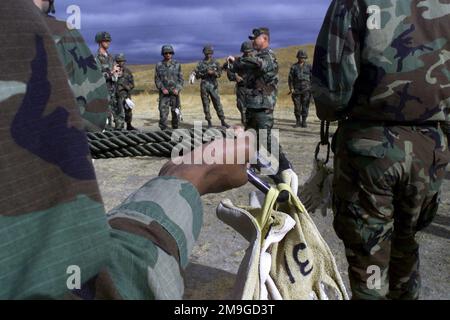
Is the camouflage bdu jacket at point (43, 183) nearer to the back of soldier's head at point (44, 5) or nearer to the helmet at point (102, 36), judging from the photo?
the back of soldier's head at point (44, 5)

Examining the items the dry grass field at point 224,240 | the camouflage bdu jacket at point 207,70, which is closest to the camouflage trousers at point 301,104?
the camouflage bdu jacket at point 207,70

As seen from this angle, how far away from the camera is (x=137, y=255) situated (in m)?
0.75

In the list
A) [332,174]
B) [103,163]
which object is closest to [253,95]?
[103,163]

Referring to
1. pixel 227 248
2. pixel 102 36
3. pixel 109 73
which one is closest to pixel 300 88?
pixel 109 73

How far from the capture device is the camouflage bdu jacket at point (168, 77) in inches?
541

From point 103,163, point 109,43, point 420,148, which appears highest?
point 109,43

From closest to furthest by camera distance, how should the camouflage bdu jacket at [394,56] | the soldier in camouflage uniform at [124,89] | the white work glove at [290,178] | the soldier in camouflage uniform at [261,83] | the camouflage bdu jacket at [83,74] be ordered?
1. the white work glove at [290,178]
2. the camouflage bdu jacket at [83,74]
3. the camouflage bdu jacket at [394,56]
4. the soldier in camouflage uniform at [261,83]
5. the soldier in camouflage uniform at [124,89]

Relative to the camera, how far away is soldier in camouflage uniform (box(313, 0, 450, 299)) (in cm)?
221

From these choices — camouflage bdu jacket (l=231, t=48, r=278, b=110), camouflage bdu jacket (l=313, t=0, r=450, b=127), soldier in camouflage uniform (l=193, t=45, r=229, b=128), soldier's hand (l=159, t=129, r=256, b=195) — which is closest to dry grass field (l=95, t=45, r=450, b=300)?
camouflage bdu jacket (l=231, t=48, r=278, b=110)

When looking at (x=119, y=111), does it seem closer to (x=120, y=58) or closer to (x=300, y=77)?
(x=120, y=58)

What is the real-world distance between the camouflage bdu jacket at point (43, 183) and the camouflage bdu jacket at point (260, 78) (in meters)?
7.43

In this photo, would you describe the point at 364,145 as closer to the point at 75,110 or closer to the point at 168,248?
the point at 168,248

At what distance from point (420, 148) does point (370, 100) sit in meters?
0.33

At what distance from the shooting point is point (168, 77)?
13773mm
